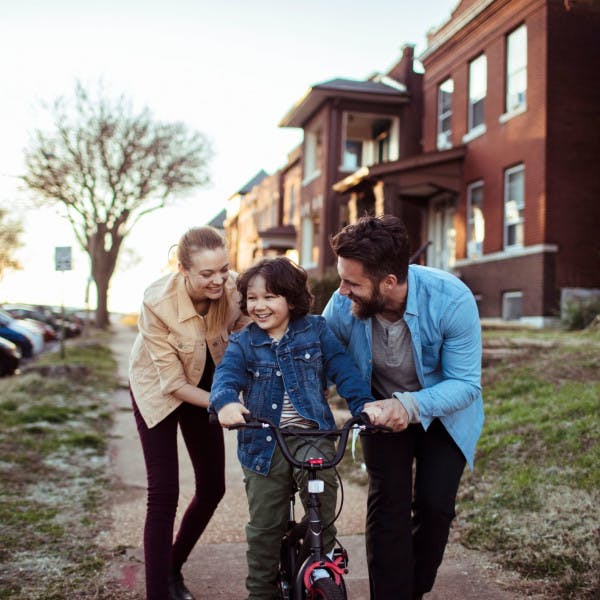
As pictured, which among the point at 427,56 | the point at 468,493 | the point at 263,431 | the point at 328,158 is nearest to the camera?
the point at 263,431

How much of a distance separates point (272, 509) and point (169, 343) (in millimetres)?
1027

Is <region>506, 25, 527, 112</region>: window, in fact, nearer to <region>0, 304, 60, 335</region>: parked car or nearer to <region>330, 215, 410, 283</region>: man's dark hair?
<region>330, 215, 410, 283</region>: man's dark hair

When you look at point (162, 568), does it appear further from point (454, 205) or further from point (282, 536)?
point (454, 205)

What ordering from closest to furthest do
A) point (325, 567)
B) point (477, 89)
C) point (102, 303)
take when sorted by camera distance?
point (325, 567) < point (477, 89) < point (102, 303)

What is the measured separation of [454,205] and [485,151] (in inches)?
101

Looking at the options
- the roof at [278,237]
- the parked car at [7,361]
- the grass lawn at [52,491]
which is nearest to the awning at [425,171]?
the parked car at [7,361]

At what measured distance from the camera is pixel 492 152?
1850 centimetres


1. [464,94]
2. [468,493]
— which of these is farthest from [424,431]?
[464,94]

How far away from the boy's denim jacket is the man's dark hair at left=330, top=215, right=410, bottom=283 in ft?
1.42

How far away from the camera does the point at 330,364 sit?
11.3 feet

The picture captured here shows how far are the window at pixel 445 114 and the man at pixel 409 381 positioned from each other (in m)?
18.6

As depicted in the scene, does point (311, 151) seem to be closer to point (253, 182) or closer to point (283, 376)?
point (283, 376)

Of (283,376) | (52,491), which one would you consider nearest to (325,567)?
(283,376)

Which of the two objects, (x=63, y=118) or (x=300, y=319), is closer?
(x=300, y=319)
